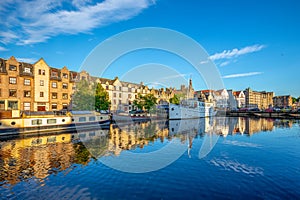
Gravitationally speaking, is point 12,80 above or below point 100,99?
above

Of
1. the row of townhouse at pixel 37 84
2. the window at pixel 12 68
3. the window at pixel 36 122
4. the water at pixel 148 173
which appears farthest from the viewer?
the window at pixel 12 68

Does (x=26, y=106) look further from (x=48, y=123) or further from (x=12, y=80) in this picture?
(x=48, y=123)

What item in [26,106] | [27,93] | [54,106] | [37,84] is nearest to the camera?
[26,106]

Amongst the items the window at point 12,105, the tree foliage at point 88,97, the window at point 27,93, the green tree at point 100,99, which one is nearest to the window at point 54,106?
the window at point 27,93

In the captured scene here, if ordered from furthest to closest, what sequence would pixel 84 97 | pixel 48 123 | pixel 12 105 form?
pixel 84 97 < pixel 48 123 < pixel 12 105

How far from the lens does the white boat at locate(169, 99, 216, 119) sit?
85.9m

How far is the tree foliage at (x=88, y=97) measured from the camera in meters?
57.7

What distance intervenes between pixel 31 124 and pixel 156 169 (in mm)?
33668

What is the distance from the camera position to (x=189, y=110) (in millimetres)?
94188

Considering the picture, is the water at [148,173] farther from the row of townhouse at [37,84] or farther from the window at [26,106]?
the window at [26,106]

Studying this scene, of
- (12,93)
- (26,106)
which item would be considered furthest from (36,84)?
(26,106)

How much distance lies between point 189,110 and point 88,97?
54.1m

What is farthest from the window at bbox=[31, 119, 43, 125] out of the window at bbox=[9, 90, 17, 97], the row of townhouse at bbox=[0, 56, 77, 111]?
the window at bbox=[9, 90, 17, 97]

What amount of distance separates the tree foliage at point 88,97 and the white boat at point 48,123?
7.83 meters
